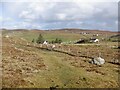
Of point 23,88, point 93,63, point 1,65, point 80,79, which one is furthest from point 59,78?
point 93,63

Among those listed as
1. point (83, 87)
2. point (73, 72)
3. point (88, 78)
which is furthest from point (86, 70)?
point (83, 87)

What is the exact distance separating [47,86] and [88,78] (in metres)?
6.15

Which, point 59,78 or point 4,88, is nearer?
point 4,88

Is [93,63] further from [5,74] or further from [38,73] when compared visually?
[5,74]

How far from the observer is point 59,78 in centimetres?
3438

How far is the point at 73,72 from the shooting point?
3831cm

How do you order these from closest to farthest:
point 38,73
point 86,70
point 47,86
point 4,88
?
point 4,88 → point 47,86 → point 38,73 → point 86,70

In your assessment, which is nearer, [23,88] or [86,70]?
[23,88]

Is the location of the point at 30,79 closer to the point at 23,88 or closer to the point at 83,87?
the point at 23,88

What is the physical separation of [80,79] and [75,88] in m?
3.47

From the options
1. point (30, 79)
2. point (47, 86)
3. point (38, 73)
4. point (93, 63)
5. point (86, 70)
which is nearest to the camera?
point (47, 86)

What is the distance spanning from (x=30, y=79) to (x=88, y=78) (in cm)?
719

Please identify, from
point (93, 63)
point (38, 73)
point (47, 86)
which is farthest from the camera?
point (93, 63)

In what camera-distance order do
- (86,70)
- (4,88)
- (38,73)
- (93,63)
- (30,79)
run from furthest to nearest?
(93,63), (86,70), (38,73), (30,79), (4,88)
